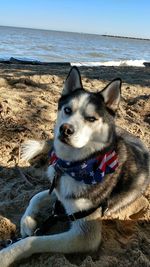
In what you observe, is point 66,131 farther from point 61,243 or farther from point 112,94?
point 61,243

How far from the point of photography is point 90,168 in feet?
11.1

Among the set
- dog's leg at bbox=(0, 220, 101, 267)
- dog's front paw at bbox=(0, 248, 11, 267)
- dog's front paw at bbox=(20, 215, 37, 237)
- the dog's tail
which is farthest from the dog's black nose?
the dog's tail

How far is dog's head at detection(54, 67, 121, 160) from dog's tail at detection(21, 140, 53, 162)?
1.07 m

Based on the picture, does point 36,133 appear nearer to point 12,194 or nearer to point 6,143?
point 6,143

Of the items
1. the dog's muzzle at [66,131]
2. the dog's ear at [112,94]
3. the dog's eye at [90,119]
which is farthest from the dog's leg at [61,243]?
the dog's ear at [112,94]

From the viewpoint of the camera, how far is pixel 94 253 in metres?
3.37

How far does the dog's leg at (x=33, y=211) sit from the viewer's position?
3512 millimetres

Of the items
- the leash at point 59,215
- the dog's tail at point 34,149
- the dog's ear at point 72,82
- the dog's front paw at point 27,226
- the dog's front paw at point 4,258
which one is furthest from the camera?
the dog's tail at point 34,149

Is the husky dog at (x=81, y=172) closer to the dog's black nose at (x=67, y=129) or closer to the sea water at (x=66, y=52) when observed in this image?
the dog's black nose at (x=67, y=129)

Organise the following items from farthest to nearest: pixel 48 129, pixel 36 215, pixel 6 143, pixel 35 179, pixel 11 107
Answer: pixel 11 107, pixel 48 129, pixel 6 143, pixel 35 179, pixel 36 215

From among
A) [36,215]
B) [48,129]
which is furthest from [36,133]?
[36,215]

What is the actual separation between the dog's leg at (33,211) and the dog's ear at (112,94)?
1053 mm

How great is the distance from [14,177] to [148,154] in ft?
4.85

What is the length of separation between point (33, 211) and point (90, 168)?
0.72 metres
